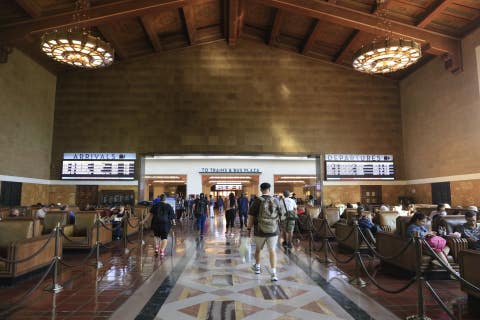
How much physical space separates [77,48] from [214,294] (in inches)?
340

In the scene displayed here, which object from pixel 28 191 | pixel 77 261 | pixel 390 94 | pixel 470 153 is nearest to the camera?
pixel 77 261

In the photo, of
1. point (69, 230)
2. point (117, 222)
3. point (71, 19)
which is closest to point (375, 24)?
point (71, 19)

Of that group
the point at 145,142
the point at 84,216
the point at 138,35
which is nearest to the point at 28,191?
the point at 145,142

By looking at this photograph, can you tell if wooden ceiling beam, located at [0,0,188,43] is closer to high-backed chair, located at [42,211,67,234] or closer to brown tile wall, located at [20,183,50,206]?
brown tile wall, located at [20,183,50,206]

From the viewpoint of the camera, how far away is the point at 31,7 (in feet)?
32.9

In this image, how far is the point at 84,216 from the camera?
770 centimetres

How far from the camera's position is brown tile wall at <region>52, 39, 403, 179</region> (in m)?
14.5

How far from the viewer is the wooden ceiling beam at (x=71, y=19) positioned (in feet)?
34.5

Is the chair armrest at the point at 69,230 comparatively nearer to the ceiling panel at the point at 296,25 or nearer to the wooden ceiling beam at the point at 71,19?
the wooden ceiling beam at the point at 71,19

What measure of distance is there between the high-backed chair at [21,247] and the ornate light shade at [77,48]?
19.1 ft

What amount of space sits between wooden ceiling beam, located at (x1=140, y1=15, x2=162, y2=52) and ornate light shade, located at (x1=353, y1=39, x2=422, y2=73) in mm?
7720

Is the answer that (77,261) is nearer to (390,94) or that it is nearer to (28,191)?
(28,191)

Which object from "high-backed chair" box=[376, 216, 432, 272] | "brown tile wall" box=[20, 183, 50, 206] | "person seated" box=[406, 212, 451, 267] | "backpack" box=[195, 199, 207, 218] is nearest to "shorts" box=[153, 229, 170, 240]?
"backpack" box=[195, 199, 207, 218]

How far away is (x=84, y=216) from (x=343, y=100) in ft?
39.3
